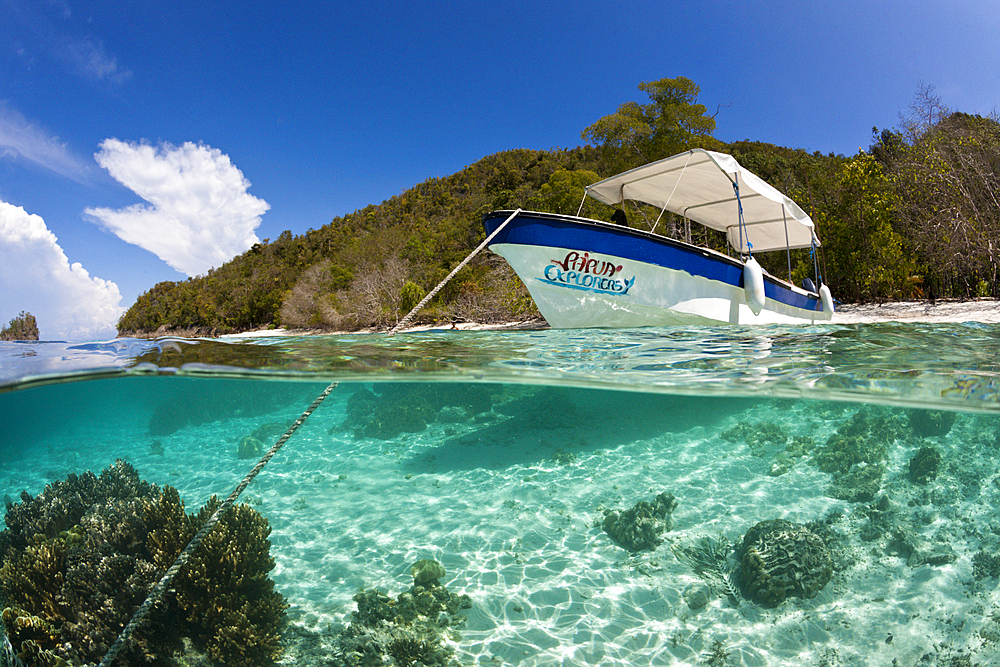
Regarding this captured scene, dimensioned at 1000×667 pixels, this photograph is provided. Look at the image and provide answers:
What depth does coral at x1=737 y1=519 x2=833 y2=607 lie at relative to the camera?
4.99 metres

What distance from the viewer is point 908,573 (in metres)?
5.41

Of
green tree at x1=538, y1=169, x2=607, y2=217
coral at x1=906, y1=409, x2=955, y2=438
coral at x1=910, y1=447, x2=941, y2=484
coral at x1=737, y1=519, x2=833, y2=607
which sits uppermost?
green tree at x1=538, y1=169, x2=607, y2=217

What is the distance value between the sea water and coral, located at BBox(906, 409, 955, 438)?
0.06 metres

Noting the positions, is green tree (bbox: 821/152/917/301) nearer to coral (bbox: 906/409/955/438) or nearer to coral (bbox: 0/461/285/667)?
coral (bbox: 906/409/955/438)

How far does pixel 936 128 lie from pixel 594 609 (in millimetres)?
23229

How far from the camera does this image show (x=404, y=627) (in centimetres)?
453

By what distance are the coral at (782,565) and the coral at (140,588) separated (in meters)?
5.04

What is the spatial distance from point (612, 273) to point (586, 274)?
A: 1.68 feet

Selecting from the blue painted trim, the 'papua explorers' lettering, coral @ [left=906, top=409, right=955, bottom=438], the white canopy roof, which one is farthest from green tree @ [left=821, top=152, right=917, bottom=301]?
the 'papua explorers' lettering

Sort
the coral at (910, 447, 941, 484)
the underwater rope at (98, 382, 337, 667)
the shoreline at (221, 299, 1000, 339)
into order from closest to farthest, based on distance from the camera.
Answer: the underwater rope at (98, 382, 337, 667) → the coral at (910, 447, 941, 484) → the shoreline at (221, 299, 1000, 339)

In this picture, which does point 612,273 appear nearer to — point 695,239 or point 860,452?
point 860,452

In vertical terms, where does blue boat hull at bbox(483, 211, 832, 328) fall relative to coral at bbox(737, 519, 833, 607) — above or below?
above

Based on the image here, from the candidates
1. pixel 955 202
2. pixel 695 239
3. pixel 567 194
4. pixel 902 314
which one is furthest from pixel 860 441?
pixel 567 194

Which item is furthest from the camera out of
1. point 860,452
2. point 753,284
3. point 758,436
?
point 753,284
